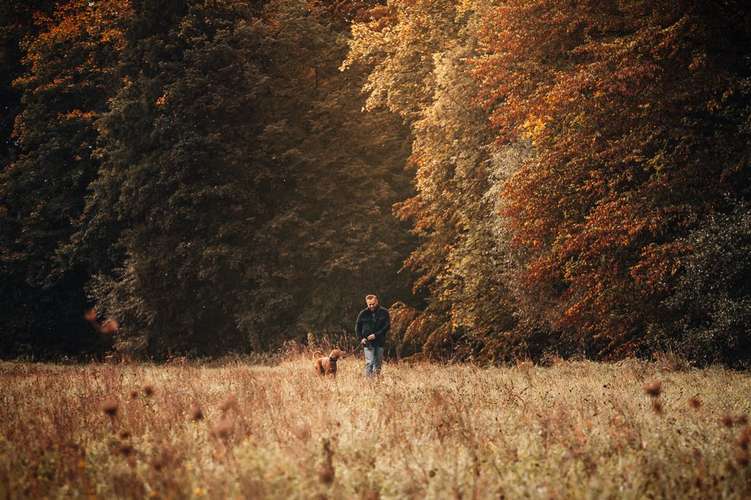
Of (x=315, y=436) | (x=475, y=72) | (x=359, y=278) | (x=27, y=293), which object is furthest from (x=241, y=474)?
(x=27, y=293)

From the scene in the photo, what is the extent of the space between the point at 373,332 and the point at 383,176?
15.4 metres

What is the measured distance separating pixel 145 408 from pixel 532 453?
4997 millimetres

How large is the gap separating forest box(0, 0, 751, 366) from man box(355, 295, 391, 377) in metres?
5.12

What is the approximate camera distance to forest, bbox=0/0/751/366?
17.7 metres

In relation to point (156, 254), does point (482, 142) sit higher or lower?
higher

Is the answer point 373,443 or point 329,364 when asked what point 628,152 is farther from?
point 373,443

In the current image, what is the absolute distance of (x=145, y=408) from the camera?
9992mm

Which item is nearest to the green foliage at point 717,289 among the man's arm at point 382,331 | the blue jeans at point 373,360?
the man's arm at point 382,331

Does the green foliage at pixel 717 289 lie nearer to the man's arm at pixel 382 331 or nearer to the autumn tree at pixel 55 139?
the man's arm at pixel 382 331

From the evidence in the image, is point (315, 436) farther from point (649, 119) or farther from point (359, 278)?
point (359, 278)

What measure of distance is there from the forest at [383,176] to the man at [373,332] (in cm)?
512

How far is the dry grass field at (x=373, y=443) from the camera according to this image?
617 centimetres

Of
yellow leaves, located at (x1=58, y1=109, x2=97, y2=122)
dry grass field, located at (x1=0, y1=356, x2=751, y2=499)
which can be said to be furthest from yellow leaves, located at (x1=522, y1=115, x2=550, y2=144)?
yellow leaves, located at (x1=58, y1=109, x2=97, y2=122)

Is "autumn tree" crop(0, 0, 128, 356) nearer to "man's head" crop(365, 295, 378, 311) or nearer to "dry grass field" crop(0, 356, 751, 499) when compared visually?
"man's head" crop(365, 295, 378, 311)
